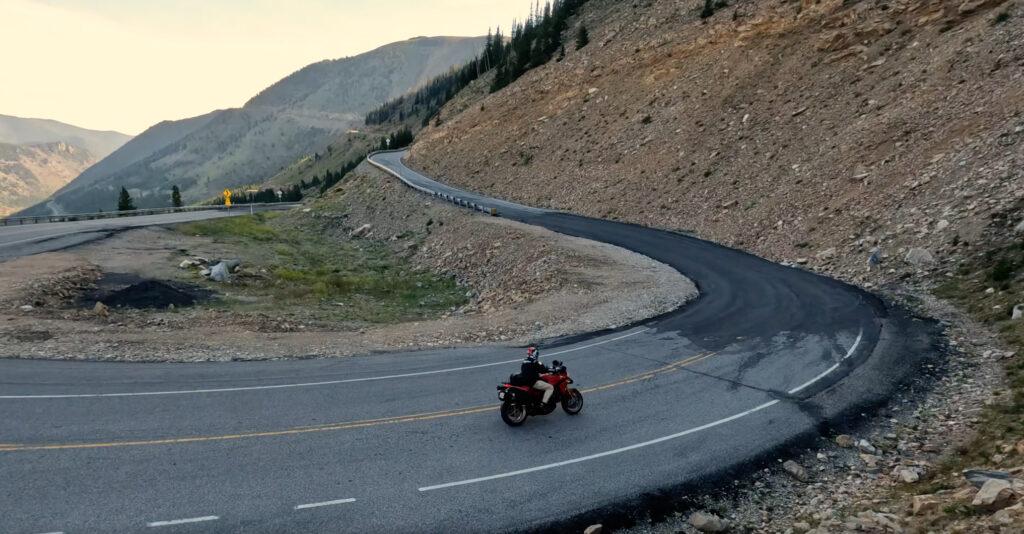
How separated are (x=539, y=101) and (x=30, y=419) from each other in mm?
57942

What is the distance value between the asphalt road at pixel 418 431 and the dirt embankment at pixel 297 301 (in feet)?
5.27

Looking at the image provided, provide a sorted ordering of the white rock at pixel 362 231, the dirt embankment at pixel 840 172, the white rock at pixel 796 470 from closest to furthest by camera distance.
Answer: the dirt embankment at pixel 840 172, the white rock at pixel 796 470, the white rock at pixel 362 231

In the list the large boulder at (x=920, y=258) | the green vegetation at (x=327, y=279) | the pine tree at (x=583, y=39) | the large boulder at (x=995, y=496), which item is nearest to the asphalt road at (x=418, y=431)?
the large boulder at (x=995, y=496)

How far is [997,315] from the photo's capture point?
16.2 m

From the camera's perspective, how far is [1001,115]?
25781mm

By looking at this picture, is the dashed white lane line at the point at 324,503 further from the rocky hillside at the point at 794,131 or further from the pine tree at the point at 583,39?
the pine tree at the point at 583,39

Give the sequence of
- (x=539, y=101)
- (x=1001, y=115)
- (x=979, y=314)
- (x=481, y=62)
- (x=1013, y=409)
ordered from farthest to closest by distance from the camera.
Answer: (x=481, y=62) → (x=539, y=101) → (x=1001, y=115) → (x=979, y=314) → (x=1013, y=409)

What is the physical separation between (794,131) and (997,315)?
76.7 ft

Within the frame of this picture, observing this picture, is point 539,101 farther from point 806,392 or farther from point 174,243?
point 806,392

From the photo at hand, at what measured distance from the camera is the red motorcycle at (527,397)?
1184 centimetres

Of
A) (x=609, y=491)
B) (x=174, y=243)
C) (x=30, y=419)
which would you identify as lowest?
(x=609, y=491)

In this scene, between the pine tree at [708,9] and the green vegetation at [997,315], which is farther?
the pine tree at [708,9]

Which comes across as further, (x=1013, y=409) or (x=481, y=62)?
(x=481, y=62)

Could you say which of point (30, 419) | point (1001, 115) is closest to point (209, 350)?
point (30, 419)
